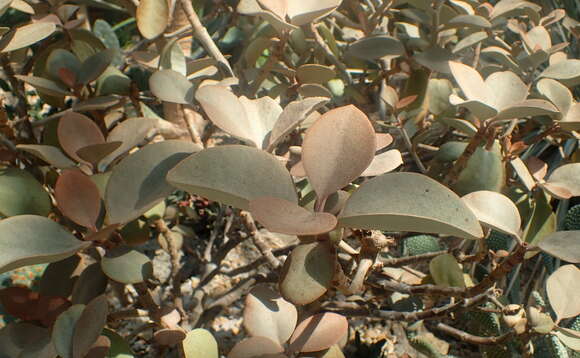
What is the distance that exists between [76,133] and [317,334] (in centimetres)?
36

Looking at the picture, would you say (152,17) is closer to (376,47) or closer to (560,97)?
(376,47)

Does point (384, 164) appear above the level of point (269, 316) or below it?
above

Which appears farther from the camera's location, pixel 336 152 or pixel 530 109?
pixel 530 109

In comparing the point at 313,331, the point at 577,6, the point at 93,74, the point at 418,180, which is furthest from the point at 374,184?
the point at 577,6

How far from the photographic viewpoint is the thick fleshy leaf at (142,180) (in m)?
0.46

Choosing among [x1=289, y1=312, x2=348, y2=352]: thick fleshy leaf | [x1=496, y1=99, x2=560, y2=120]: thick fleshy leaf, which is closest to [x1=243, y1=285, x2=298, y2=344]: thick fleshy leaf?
[x1=289, y1=312, x2=348, y2=352]: thick fleshy leaf

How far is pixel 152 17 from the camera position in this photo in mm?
759

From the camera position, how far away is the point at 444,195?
1.20ft

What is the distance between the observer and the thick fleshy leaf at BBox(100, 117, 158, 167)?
61cm

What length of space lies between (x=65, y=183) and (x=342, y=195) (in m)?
0.27

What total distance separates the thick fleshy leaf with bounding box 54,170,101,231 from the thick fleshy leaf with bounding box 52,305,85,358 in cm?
10

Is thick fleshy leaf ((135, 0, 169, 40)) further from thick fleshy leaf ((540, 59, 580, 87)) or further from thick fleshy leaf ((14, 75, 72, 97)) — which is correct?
thick fleshy leaf ((540, 59, 580, 87))

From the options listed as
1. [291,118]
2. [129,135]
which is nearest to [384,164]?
[291,118]

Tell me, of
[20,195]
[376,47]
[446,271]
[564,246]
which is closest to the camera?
[564,246]
